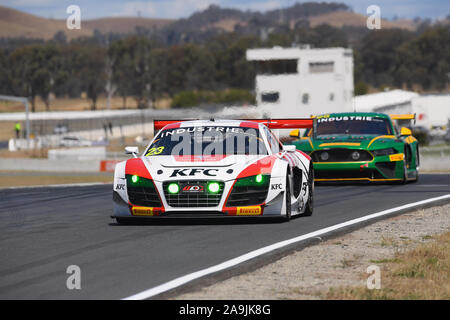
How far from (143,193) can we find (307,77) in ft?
207

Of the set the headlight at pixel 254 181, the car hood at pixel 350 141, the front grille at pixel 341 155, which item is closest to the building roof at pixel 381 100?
the car hood at pixel 350 141

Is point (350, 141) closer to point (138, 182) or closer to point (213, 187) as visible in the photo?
point (213, 187)

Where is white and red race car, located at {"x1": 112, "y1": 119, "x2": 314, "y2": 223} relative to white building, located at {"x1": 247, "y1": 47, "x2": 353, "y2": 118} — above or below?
below

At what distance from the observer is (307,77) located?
241ft

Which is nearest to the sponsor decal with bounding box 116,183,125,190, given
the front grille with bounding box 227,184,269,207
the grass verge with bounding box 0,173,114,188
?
the front grille with bounding box 227,184,269,207

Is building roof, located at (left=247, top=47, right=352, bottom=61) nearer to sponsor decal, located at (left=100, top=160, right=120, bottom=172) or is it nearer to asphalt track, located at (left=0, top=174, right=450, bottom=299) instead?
sponsor decal, located at (left=100, top=160, right=120, bottom=172)

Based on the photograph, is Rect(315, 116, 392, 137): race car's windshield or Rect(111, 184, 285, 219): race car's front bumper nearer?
Rect(111, 184, 285, 219): race car's front bumper

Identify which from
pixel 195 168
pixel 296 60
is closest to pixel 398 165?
pixel 195 168

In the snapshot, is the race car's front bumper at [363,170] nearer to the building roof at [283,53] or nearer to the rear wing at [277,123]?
the rear wing at [277,123]

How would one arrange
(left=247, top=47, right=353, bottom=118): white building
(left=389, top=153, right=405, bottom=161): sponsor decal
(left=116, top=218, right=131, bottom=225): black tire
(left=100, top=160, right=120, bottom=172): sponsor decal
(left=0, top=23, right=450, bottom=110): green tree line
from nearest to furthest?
(left=116, top=218, right=131, bottom=225): black tire → (left=389, top=153, right=405, bottom=161): sponsor decal → (left=100, top=160, right=120, bottom=172): sponsor decal → (left=247, top=47, right=353, bottom=118): white building → (left=0, top=23, right=450, bottom=110): green tree line

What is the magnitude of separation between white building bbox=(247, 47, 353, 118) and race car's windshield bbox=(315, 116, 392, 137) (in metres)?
44.3

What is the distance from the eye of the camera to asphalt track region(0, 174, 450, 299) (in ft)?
24.0

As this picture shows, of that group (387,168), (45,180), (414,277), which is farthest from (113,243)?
(45,180)

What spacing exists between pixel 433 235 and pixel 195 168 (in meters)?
2.83
